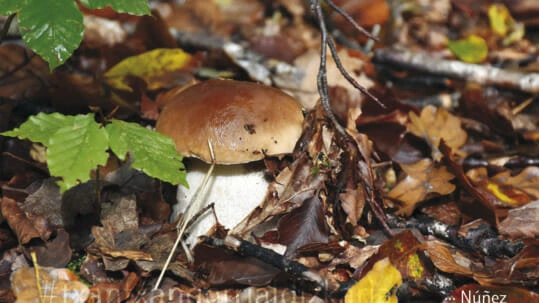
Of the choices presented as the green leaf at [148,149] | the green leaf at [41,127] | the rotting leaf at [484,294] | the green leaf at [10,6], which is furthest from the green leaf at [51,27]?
the rotting leaf at [484,294]

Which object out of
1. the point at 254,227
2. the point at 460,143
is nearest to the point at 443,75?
the point at 460,143

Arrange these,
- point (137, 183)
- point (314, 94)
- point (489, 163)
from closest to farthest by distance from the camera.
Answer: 1. point (137, 183)
2. point (489, 163)
3. point (314, 94)

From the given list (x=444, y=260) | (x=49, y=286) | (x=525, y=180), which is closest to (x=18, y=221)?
(x=49, y=286)

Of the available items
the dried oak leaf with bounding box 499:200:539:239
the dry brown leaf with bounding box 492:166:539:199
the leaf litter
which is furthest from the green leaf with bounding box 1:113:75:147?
the dry brown leaf with bounding box 492:166:539:199

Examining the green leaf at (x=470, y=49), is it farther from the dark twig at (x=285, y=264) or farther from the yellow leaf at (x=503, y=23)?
the dark twig at (x=285, y=264)

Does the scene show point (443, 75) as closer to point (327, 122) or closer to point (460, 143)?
point (460, 143)

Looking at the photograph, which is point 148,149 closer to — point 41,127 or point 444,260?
point 41,127
